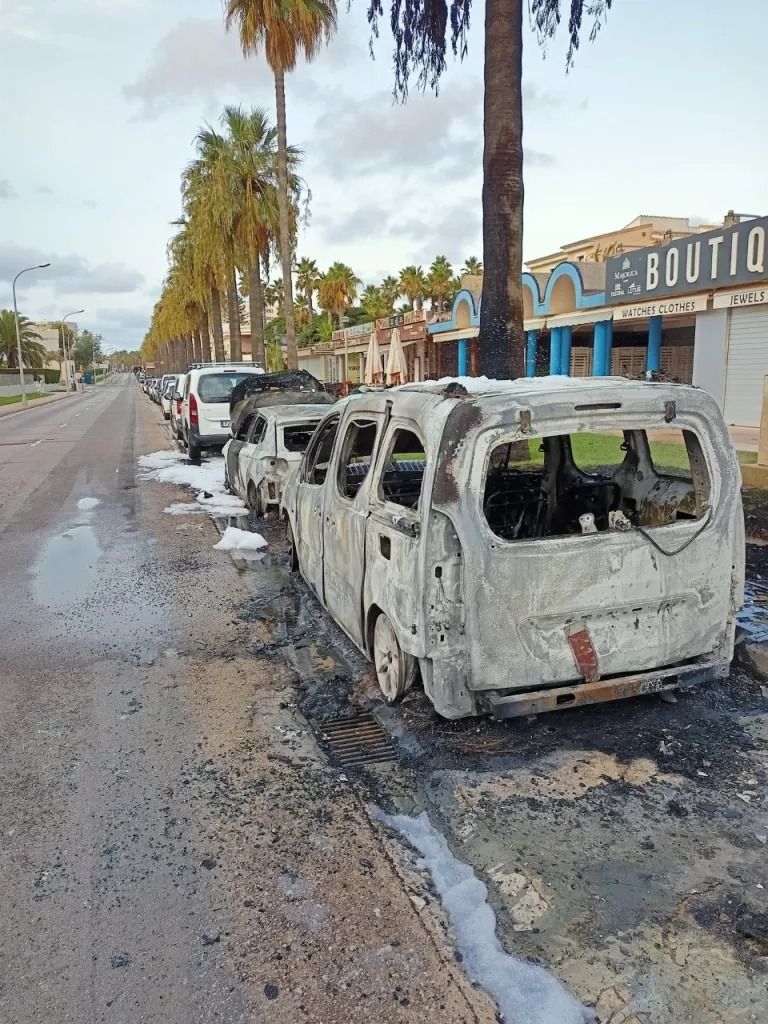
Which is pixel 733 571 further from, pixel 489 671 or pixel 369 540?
pixel 369 540

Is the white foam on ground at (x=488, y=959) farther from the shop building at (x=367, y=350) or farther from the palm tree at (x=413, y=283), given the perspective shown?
the palm tree at (x=413, y=283)

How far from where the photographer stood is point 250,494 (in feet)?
35.1

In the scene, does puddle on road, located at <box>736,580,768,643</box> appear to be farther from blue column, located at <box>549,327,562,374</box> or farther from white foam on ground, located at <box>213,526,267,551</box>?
blue column, located at <box>549,327,562,374</box>

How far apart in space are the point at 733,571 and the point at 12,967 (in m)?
3.67

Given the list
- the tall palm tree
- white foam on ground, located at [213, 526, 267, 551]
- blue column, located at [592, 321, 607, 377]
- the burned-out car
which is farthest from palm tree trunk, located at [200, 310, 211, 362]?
the burned-out car

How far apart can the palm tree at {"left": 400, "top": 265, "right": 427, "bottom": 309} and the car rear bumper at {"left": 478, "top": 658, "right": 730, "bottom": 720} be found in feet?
212

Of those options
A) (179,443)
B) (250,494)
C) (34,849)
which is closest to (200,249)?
(179,443)

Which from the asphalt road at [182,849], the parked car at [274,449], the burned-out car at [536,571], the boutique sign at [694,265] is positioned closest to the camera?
the asphalt road at [182,849]

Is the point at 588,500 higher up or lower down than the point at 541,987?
higher up

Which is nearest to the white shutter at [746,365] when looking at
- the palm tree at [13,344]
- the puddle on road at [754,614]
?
the puddle on road at [754,614]

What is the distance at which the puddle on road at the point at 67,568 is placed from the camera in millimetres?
7039

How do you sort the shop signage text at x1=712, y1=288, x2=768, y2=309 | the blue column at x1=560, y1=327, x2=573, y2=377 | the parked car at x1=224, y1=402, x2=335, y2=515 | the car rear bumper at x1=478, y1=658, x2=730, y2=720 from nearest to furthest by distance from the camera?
the car rear bumper at x1=478, y1=658, x2=730, y2=720 → the parked car at x1=224, y1=402, x2=335, y2=515 → the shop signage text at x1=712, y1=288, x2=768, y2=309 → the blue column at x1=560, y1=327, x2=573, y2=377

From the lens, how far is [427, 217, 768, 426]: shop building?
17.8 m

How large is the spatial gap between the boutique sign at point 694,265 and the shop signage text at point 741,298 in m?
0.22
